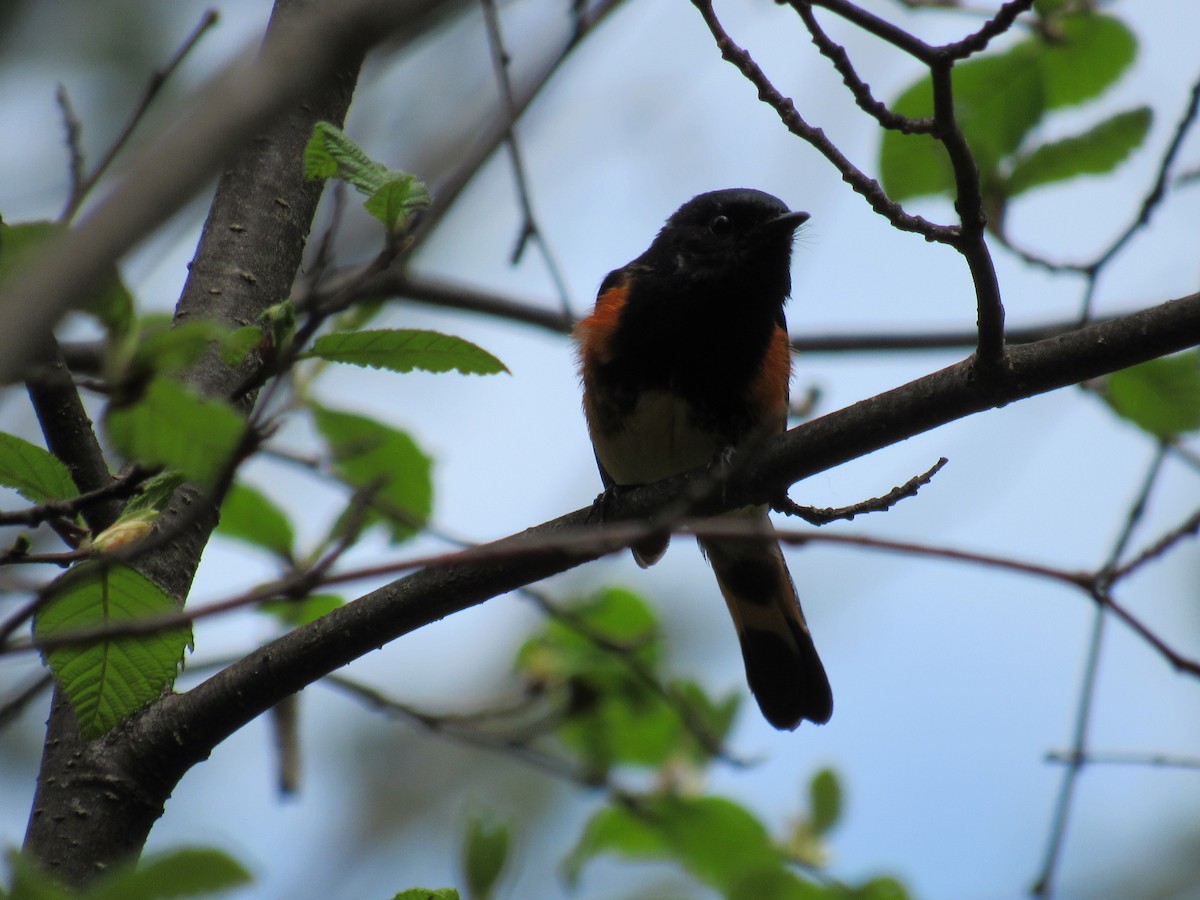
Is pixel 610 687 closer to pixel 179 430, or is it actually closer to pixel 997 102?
pixel 997 102

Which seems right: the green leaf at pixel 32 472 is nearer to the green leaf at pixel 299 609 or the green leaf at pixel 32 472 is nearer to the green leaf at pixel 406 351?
the green leaf at pixel 406 351

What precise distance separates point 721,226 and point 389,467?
1466 mm

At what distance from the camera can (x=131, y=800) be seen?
Answer: 246 centimetres

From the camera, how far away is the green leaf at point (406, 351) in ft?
6.51

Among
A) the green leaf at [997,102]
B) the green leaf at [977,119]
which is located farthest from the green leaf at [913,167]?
the green leaf at [997,102]

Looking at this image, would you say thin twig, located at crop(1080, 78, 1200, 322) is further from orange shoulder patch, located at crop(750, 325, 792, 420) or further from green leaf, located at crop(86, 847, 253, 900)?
green leaf, located at crop(86, 847, 253, 900)

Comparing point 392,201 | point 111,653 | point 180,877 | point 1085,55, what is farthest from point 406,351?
point 1085,55

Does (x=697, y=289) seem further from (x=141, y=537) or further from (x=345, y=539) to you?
(x=345, y=539)

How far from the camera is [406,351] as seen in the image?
2.05 meters

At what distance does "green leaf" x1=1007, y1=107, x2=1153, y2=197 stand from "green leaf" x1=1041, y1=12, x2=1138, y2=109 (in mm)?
270

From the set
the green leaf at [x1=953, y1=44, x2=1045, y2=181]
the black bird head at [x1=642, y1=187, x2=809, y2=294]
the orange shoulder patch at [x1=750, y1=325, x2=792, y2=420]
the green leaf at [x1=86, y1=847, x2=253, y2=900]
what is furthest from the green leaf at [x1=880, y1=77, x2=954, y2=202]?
the green leaf at [x1=86, y1=847, x2=253, y2=900]

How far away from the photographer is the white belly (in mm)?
3969

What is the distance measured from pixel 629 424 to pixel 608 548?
238 centimetres

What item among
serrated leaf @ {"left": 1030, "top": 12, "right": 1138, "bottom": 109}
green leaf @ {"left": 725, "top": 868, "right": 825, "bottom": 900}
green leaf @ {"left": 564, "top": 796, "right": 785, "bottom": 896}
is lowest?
green leaf @ {"left": 725, "top": 868, "right": 825, "bottom": 900}
